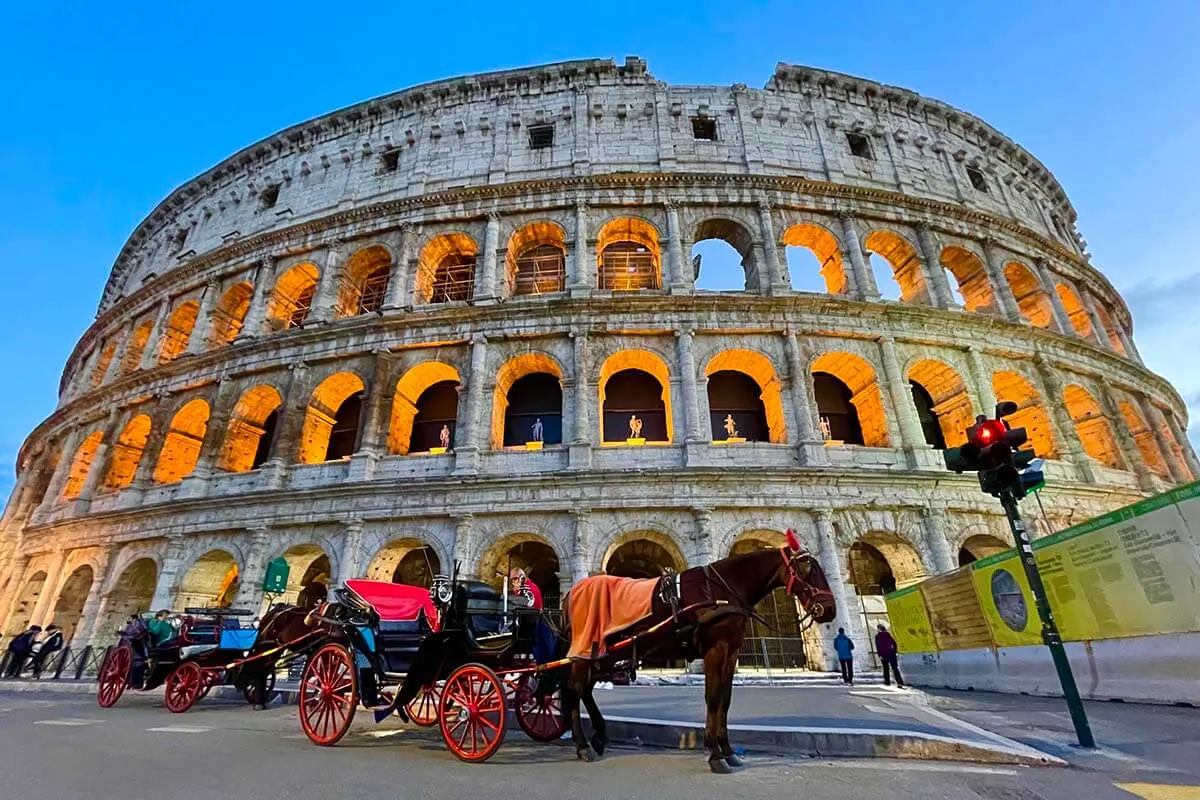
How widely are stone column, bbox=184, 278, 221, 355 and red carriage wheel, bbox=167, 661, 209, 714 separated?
14262mm

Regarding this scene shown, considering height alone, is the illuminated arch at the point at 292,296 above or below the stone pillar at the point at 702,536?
above

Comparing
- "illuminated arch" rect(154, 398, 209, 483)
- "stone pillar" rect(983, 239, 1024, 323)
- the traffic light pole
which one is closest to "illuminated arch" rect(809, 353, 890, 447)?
"stone pillar" rect(983, 239, 1024, 323)

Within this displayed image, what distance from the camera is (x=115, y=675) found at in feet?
27.9

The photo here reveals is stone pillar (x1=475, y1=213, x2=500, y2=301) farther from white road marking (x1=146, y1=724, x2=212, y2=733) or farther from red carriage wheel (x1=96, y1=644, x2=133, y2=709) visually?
white road marking (x1=146, y1=724, x2=212, y2=733)

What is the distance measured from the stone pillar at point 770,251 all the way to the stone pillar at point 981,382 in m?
5.55

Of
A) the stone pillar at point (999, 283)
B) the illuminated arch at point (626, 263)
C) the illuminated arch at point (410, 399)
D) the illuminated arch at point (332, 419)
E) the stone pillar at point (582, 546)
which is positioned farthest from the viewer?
Result: the illuminated arch at point (626, 263)

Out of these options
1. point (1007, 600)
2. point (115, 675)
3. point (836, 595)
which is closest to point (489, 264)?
point (115, 675)

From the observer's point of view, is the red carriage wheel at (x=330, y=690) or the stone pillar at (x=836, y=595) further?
the stone pillar at (x=836, y=595)

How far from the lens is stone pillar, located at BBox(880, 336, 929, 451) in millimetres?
14606

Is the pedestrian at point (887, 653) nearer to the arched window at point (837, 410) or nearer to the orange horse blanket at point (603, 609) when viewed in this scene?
the arched window at point (837, 410)

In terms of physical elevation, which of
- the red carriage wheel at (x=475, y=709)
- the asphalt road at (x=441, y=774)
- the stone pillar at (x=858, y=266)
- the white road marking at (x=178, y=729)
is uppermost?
the stone pillar at (x=858, y=266)

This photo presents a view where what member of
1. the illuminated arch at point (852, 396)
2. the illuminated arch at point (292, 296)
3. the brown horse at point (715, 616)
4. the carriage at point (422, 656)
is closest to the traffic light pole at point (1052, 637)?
the brown horse at point (715, 616)

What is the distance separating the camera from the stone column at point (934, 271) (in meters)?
17.1

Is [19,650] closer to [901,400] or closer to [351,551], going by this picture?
[351,551]
